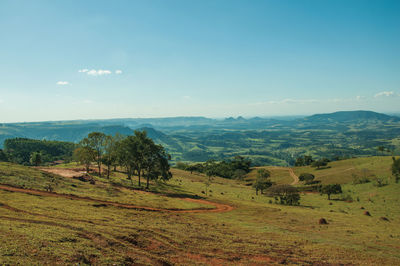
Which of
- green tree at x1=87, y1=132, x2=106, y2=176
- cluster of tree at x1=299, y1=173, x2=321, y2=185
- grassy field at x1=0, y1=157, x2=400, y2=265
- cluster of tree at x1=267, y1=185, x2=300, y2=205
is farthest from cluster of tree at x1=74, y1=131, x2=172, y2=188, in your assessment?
cluster of tree at x1=299, y1=173, x2=321, y2=185

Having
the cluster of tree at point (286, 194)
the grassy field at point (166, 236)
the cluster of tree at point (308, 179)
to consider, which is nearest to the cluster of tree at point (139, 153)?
the grassy field at point (166, 236)

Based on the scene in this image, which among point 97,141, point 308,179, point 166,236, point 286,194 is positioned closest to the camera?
point 166,236

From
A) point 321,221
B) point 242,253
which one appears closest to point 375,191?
point 321,221

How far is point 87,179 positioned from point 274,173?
14404 centimetres

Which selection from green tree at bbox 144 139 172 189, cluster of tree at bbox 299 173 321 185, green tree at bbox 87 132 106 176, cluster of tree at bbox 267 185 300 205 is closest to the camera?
green tree at bbox 144 139 172 189

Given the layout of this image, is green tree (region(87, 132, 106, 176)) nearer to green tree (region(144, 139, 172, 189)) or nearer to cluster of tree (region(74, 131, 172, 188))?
cluster of tree (region(74, 131, 172, 188))

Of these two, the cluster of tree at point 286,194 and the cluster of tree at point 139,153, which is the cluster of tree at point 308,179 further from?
the cluster of tree at point 139,153

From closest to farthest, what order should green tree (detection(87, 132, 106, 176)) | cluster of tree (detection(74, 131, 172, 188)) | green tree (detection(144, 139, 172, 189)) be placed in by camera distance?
cluster of tree (detection(74, 131, 172, 188)) → green tree (detection(144, 139, 172, 189)) → green tree (detection(87, 132, 106, 176))

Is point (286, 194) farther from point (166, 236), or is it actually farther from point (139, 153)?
point (166, 236)

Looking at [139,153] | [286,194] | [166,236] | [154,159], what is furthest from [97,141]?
[286,194]

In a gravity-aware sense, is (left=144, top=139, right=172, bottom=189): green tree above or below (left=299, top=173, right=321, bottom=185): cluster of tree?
above

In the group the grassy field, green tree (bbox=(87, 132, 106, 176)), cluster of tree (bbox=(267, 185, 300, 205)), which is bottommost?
cluster of tree (bbox=(267, 185, 300, 205))

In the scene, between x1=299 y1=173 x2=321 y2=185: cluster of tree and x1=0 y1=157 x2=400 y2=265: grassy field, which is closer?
x1=0 y1=157 x2=400 y2=265: grassy field

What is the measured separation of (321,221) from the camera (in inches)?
1710
